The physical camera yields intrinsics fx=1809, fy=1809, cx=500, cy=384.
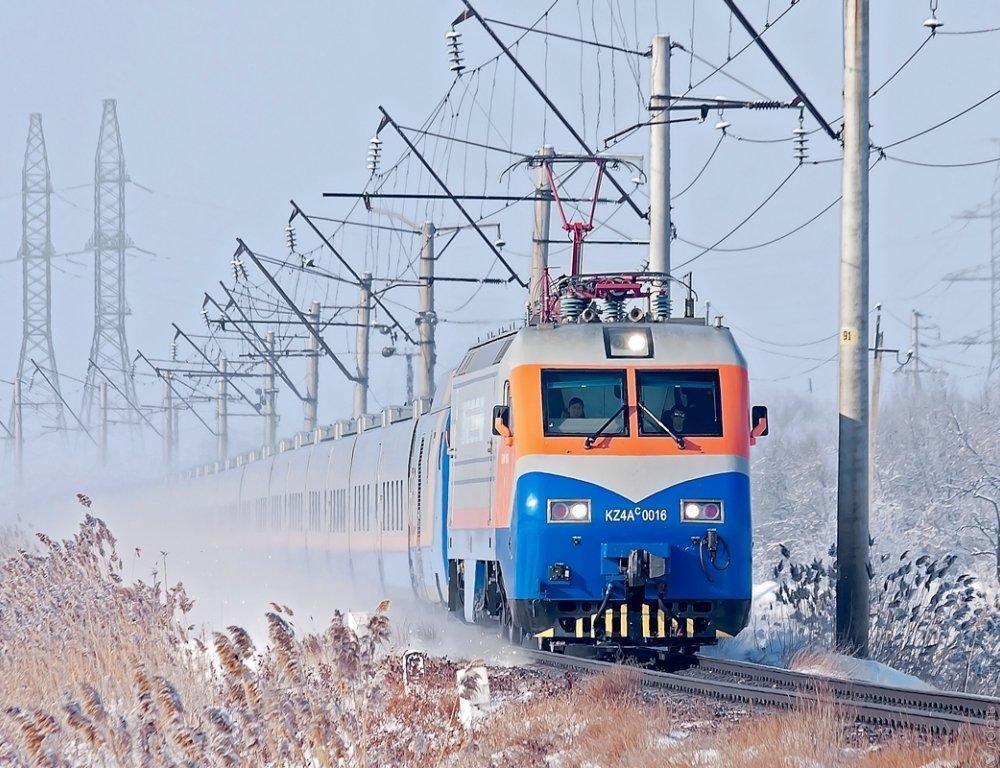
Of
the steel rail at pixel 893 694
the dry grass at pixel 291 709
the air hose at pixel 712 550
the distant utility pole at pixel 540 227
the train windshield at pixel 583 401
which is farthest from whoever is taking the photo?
the distant utility pole at pixel 540 227

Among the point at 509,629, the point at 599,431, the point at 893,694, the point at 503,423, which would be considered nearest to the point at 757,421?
the point at 599,431

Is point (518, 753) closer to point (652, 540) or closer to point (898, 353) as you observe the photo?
point (652, 540)

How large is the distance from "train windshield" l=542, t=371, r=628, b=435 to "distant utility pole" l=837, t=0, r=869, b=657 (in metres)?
2.93

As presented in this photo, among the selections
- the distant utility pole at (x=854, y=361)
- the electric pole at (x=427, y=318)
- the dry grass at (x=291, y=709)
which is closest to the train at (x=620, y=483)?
the dry grass at (x=291, y=709)

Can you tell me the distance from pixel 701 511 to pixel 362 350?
25.9 m

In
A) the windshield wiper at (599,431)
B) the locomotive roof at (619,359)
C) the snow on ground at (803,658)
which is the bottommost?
the snow on ground at (803,658)

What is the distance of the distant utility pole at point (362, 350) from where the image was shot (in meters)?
38.5

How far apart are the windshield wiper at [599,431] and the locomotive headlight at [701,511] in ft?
2.88

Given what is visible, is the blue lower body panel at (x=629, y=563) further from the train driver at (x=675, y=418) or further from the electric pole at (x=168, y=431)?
the electric pole at (x=168, y=431)

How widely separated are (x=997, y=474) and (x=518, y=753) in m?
50.2

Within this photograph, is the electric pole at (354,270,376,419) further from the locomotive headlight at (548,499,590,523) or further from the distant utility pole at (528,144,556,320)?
the locomotive headlight at (548,499,590,523)

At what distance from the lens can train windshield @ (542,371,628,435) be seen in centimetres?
1494

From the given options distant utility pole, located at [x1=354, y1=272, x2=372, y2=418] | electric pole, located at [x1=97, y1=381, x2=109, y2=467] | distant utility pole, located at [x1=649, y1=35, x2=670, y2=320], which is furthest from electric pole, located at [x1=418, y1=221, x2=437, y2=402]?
electric pole, located at [x1=97, y1=381, x2=109, y2=467]

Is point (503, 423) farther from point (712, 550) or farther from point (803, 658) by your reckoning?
point (803, 658)
